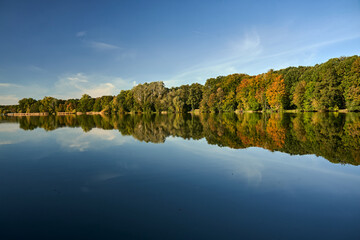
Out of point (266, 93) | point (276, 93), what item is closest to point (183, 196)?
point (276, 93)

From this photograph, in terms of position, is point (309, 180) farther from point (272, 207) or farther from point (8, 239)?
point (8, 239)

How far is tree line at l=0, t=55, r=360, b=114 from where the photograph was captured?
5518 centimetres

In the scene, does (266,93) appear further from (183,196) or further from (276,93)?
(183,196)

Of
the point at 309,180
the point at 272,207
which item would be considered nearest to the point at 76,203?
the point at 272,207

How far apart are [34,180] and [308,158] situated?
12053 mm

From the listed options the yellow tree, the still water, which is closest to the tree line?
the yellow tree

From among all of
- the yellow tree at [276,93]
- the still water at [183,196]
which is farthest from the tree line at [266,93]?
the still water at [183,196]

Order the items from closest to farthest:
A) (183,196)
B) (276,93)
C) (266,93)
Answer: (183,196) → (276,93) → (266,93)

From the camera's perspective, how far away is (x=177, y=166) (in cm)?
884

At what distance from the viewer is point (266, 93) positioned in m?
72.2

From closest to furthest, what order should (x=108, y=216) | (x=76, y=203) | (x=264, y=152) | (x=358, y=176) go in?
(x=108, y=216) < (x=76, y=203) < (x=358, y=176) < (x=264, y=152)

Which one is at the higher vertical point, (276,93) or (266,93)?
(266,93)

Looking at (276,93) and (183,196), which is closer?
(183,196)

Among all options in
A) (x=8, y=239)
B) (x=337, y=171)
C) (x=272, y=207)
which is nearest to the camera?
(x=8, y=239)
